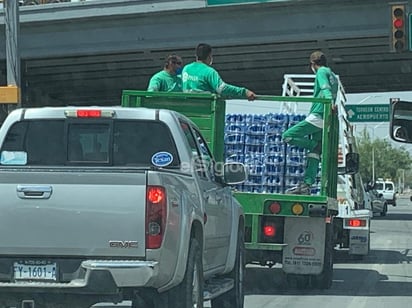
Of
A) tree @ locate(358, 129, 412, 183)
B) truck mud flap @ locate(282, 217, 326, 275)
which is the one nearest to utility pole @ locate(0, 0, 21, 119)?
truck mud flap @ locate(282, 217, 326, 275)

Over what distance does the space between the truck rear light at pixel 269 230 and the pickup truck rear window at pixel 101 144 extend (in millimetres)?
4275

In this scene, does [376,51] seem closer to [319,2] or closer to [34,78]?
[319,2]

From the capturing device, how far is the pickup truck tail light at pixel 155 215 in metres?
7.54

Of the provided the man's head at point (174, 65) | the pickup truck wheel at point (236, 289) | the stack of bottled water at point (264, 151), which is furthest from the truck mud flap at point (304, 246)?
the man's head at point (174, 65)

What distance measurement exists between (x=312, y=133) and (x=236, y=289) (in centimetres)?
332

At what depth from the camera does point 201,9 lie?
3161 cm

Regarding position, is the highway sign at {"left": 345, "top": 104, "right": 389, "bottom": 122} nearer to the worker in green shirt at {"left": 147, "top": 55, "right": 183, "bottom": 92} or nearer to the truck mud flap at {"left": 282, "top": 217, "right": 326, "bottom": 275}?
the worker in green shirt at {"left": 147, "top": 55, "right": 183, "bottom": 92}

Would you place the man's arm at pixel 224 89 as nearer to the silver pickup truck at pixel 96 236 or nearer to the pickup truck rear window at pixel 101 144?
the pickup truck rear window at pixel 101 144

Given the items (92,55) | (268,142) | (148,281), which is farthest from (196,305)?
(92,55)

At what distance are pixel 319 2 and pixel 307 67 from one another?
24.3ft

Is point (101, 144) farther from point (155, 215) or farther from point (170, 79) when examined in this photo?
point (170, 79)

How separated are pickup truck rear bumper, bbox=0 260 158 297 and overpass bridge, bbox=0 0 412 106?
22430 millimetres

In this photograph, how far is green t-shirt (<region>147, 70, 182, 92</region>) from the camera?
13320mm

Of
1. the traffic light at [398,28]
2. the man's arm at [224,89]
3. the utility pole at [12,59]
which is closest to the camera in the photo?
the man's arm at [224,89]
